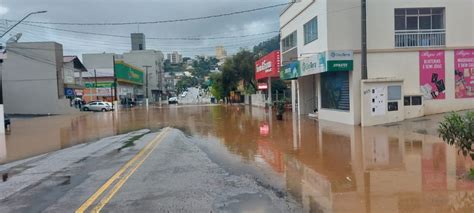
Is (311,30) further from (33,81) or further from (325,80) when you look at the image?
(33,81)

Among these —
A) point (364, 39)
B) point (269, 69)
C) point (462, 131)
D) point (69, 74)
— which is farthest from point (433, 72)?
point (69, 74)

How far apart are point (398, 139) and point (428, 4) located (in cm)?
1156

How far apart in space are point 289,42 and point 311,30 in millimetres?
9052

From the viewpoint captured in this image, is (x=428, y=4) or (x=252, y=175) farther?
(x=428, y=4)

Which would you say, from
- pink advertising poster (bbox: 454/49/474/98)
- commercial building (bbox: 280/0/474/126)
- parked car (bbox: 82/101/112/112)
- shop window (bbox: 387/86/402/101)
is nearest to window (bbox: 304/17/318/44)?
commercial building (bbox: 280/0/474/126)

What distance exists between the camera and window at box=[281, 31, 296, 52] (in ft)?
122

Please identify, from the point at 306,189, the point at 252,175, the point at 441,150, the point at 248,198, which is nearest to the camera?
the point at 248,198

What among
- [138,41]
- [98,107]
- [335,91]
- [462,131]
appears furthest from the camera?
[138,41]

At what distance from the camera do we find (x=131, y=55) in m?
137

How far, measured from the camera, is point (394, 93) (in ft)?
77.1

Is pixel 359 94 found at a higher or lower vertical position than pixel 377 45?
lower

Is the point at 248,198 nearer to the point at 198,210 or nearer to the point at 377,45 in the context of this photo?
the point at 198,210

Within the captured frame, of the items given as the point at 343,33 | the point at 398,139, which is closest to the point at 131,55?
the point at 343,33

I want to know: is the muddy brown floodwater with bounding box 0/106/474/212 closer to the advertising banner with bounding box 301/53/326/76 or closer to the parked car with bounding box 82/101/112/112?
the advertising banner with bounding box 301/53/326/76
